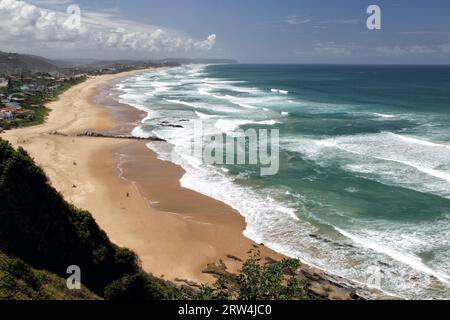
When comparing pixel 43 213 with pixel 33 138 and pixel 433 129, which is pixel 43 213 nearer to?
pixel 33 138

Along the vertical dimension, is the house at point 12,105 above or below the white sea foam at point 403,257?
above

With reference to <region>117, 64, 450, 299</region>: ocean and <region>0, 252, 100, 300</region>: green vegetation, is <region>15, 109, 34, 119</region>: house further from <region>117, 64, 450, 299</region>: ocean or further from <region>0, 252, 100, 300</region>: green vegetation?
<region>0, 252, 100, 300</region>: green vegetation

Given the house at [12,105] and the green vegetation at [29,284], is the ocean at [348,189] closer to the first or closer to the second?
the green vegetation at [29,284]

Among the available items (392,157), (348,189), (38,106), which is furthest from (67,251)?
(38,106)

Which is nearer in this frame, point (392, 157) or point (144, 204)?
point (144, 204)

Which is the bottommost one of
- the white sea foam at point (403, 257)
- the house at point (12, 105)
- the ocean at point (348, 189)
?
the white sea foam at point (403, 257)

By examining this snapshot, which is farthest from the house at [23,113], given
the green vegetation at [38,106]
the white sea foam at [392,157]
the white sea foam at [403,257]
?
the white sea foam at [403,257]

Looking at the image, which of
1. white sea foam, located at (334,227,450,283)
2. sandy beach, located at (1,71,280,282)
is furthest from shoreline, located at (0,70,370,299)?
white sea foam, located at (334,227,450,283)

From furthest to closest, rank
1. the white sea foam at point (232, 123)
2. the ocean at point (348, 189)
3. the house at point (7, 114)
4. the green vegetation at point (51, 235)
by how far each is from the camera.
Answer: the house at point (7, 114), the white sea foam at point (232, 123), the ocean at point (348, 189), the green vegetation at point (51, 235)

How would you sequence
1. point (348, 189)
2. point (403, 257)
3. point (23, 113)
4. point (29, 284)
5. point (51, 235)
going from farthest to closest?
point (23, 113) → point (348, 189) → point (403, 257) → point (51, 235) → point (29, 284)

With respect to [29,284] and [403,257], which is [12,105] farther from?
[403,257]
